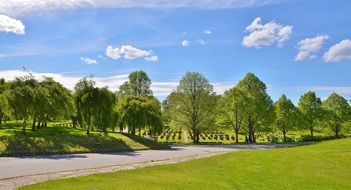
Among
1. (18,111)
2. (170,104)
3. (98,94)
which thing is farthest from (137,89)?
(18,111)

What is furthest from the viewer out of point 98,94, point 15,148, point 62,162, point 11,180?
point 98,94

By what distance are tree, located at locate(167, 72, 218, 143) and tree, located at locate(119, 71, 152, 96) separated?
114 ft

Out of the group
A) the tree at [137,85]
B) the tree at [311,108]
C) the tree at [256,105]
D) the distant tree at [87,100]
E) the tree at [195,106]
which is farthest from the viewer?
the tree at [137,85]

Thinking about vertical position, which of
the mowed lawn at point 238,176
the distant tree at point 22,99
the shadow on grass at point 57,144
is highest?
the distant tree at point 22,99

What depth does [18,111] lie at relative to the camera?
33531mm

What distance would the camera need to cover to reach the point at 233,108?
225 feet

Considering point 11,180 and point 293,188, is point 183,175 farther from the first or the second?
point 11,180

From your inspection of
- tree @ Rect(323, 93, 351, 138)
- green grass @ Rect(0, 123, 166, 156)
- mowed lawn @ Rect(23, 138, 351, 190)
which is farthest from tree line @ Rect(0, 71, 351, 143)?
mowed lawn @ Rect(23, 138, 351, 190)

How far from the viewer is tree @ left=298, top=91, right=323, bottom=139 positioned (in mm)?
79875

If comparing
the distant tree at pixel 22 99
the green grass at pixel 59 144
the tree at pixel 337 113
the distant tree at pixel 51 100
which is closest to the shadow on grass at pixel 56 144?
the green grass at pixel 59 144

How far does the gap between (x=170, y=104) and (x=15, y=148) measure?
1551 inches

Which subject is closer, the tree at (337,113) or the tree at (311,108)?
the tree at (311,108)

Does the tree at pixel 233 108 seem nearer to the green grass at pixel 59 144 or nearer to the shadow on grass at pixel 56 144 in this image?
the green grass at pixel 59 144

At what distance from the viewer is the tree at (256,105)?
6969cm
